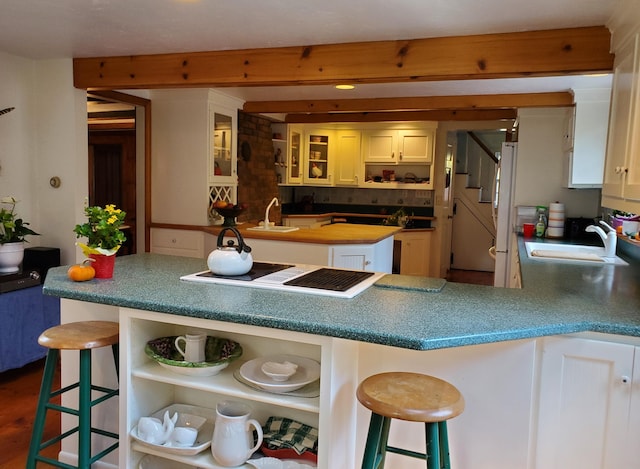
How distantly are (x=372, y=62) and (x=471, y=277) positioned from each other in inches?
201

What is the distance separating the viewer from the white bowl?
1764 mm

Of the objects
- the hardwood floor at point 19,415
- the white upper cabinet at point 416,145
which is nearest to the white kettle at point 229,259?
the hardwood floor at point 19,415

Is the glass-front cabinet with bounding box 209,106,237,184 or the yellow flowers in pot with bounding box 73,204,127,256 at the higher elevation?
the glass-front cabinet with bounding box 209,106,237,184

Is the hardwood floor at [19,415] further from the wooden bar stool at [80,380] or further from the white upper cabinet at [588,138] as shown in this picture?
the white upper cabinet at [588,138]

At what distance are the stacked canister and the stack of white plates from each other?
3.30 m

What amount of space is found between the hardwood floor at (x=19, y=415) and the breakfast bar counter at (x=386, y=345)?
94 cm

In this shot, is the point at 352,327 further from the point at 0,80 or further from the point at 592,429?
the point at 0,80

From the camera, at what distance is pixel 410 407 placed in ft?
4.79

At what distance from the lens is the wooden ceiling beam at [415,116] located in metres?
5.40

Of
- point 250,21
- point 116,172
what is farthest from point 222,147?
point 250,21

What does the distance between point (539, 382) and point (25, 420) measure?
266cm

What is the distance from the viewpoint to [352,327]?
60.6 inches

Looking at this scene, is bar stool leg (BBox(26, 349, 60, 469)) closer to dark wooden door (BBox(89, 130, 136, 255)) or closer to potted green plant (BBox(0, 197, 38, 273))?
potted green plant (BBox(0, 197, 38, 273))

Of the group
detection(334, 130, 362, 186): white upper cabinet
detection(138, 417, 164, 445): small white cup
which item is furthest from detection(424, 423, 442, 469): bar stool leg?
detection(334, 130, 362, 186): white upper cabinet
